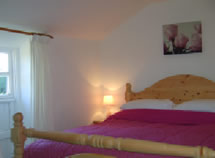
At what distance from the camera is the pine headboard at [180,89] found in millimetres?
3721

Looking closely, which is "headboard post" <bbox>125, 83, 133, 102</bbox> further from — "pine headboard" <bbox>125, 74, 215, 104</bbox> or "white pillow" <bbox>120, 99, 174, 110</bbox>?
"white pillow" <bbox>120, 99, 174, 110</bbox>

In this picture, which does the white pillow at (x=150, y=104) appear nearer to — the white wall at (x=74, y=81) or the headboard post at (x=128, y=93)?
the headboard post at (x=128, y=93)

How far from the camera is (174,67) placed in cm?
407

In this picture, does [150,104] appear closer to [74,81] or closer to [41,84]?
[74,81]

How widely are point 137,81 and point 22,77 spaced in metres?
1.89

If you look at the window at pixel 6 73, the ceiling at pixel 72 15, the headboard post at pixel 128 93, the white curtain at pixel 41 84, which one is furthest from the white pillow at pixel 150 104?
the window at pixel 6 73

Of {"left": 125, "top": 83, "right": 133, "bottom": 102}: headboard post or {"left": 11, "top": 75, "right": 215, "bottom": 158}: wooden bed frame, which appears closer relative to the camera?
{"left": 11, "top": 75, "right": 215, "bottom": 158}: wooden bed frame

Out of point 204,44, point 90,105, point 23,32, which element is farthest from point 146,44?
point 23,32

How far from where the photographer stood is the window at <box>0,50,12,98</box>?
12.1 ft

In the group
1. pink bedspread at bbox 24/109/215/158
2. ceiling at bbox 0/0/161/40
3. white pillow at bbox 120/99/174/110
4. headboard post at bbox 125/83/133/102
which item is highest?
ceiling at bbox 0/0/161/40

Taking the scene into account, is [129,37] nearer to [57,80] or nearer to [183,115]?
[57,80]

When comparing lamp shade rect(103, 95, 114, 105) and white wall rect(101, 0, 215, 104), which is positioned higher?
Result: white wall rect(101, 0, 215, 104)

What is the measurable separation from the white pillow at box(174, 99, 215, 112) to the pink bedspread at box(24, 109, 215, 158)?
6.1 inches

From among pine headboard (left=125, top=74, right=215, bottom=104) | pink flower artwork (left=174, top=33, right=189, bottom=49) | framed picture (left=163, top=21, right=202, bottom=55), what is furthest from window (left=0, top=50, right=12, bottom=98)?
pink flower artwork (left=174, top=33, right=189, bottom=49)
